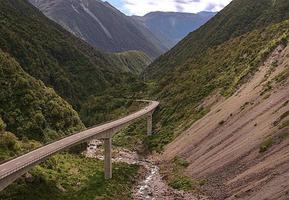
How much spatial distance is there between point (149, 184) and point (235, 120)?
18.2 meters

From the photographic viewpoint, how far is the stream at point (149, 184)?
59.7 metres

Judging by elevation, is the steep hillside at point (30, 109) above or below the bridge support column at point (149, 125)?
below

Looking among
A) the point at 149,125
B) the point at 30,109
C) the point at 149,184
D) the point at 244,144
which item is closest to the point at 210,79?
the point at 149,125

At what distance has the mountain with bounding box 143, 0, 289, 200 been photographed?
Answer: 179 feet

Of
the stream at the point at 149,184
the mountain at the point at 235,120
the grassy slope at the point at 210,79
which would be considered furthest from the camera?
the grassy slope at the point at 210,79

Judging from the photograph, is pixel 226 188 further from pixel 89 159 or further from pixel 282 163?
pixel 89 159

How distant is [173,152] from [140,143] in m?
23.0

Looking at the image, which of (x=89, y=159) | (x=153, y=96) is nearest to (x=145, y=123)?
(x=153, y=96)

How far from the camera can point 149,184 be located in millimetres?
67688

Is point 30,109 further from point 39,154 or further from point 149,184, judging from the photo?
point 39,154

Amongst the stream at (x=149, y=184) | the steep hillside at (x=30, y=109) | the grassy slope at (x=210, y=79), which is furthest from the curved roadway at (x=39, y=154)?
the grassy slope at (x=210, y=79)

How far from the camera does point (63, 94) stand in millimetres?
178625

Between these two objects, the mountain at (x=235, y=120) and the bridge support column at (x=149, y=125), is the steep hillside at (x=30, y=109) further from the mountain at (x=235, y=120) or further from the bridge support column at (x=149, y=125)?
Result: the bridge support column at (x=149, y=125)

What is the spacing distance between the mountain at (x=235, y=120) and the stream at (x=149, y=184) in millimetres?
2199
